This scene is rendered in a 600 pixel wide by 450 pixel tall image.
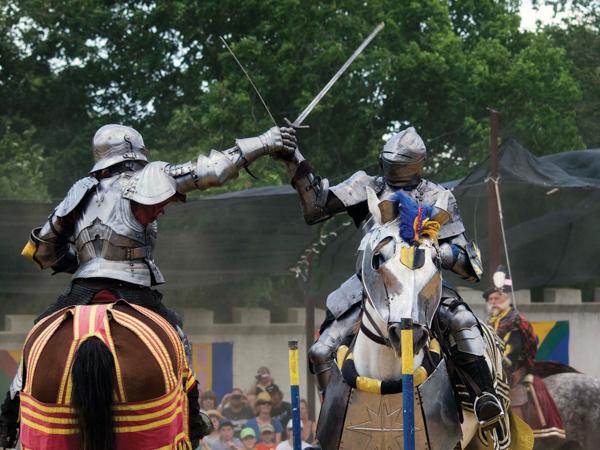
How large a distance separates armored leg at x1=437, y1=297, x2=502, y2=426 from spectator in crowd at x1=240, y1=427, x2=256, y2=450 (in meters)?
6.52

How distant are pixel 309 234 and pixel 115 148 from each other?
9.55 m

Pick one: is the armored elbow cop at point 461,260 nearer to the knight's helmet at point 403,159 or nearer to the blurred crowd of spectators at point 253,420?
the knight's helmet at point 403,159

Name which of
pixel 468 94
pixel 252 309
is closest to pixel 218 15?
pixel 468 94

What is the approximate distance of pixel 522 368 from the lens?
1534 cm

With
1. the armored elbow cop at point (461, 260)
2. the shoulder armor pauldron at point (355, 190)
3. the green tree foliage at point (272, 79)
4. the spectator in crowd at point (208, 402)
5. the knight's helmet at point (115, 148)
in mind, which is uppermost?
the green tree foliage at point (272, 79)

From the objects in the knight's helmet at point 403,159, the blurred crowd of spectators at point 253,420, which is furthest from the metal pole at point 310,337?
the knight's helmet at point 403,159

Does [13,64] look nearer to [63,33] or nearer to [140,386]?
[63,33]

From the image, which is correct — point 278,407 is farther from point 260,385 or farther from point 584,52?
point 584,52

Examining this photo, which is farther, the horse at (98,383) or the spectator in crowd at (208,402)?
the spectator in crowd at (208,402)

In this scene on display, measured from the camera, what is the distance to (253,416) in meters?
17.2

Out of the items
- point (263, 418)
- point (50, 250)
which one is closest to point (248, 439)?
point (263, 418)

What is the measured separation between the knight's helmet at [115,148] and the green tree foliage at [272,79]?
1430 centimetres

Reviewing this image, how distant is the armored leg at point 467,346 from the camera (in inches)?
370

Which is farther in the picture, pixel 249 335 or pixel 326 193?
pixel 249 335
